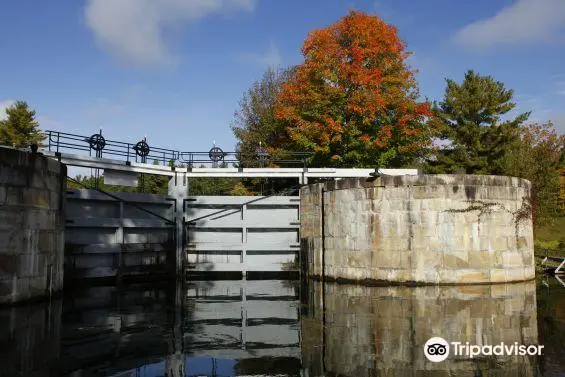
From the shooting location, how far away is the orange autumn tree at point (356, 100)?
2495cm

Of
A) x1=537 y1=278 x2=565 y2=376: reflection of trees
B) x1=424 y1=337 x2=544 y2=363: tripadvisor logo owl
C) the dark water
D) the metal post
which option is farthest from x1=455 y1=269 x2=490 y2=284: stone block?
the metal post

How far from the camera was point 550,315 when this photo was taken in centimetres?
1095

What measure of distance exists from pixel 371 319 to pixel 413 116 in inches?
697

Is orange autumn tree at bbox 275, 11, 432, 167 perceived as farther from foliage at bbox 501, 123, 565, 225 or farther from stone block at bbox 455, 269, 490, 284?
stone block at bbox 455, 269, 490, 284

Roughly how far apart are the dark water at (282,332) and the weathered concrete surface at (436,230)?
0.91 metres

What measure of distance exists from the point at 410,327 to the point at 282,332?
2.52 m

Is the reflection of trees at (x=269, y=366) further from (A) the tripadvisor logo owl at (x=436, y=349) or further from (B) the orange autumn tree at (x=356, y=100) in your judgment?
(B) the orange autumn tree at (x=356, y=100)

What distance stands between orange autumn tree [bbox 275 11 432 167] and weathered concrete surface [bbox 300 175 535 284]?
8.36m

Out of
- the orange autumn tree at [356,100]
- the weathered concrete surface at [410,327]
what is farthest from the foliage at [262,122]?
the weathered concrete surface at [410,327]

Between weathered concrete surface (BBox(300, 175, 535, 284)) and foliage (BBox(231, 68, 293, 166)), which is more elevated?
foliage (BBox(231, 68, 293, 166))

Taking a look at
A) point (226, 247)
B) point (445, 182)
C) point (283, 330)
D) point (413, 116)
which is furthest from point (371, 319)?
point (413, 116)

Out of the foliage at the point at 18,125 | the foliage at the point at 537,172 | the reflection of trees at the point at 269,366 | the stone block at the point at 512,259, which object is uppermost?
the foliage at the point at 18,125

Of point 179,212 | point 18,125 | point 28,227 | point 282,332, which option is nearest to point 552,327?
point 282,332

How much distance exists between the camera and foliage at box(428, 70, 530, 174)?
3284 cm
